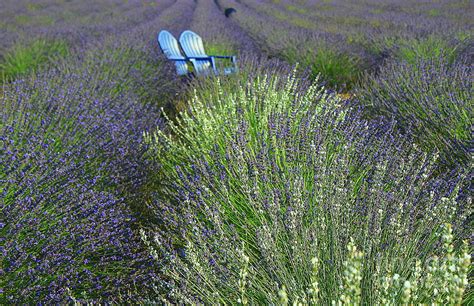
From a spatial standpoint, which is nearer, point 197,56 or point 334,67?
point 197,56

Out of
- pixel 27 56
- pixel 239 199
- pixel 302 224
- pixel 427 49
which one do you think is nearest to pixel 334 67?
pixel 427 49

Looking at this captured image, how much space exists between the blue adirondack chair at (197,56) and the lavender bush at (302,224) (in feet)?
7.13

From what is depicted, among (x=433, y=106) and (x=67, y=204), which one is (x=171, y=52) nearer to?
(x=433, y=106)

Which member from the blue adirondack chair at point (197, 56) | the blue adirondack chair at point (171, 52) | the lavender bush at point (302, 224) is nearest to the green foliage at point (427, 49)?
the blue adirondack chair at point (197, 56)

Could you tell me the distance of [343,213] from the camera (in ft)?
5.95

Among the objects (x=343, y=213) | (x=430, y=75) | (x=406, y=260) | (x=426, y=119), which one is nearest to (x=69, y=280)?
(x=343, y=213)

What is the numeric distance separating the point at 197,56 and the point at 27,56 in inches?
102

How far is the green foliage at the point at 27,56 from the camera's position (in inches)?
248

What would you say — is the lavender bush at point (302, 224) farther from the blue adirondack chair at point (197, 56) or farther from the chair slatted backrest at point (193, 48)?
the chair slatted backrest at point (193, 48)

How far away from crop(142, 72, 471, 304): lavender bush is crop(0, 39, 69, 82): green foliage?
4378 millimetres

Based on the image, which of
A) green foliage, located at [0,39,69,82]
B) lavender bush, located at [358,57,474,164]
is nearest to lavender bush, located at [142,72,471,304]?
lavender bush, located at [358,57,474,164]

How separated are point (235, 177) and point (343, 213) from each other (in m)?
0.57

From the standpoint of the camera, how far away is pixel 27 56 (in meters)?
6.48

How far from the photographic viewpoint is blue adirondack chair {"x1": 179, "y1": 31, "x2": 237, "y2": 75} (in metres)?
4.90
